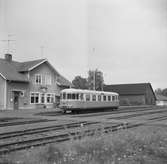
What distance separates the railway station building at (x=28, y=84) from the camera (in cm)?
3200

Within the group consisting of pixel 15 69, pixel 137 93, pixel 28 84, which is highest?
pixel 15 69

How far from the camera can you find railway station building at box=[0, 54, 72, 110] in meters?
32.0

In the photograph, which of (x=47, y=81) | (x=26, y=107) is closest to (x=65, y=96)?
(x=26, y=107)

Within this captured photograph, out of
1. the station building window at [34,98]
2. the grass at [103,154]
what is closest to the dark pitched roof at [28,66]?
the station building window at [34,98]

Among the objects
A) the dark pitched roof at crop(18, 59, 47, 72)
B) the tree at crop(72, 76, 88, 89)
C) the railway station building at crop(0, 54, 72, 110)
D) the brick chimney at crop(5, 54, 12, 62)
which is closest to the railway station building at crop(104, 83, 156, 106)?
the tree at crop(72, 76, 88, 89)

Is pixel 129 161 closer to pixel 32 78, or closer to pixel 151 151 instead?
pixel 151 151

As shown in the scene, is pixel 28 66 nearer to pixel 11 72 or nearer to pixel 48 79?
pixel 11 72

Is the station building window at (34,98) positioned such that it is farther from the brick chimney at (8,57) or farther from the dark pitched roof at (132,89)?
the dark pitched roof at (132,89)

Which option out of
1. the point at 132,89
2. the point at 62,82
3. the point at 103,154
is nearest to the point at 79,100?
the point at 62,82

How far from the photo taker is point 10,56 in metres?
37.6

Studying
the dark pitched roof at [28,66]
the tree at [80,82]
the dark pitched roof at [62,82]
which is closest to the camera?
the dark pitched roof at [28,66]

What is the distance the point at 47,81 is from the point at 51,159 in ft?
105

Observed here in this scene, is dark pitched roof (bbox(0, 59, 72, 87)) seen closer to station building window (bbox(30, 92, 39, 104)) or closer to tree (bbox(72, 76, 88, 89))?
station building window (bbox(30, 92, 39, 104))

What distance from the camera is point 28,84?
34.9m
